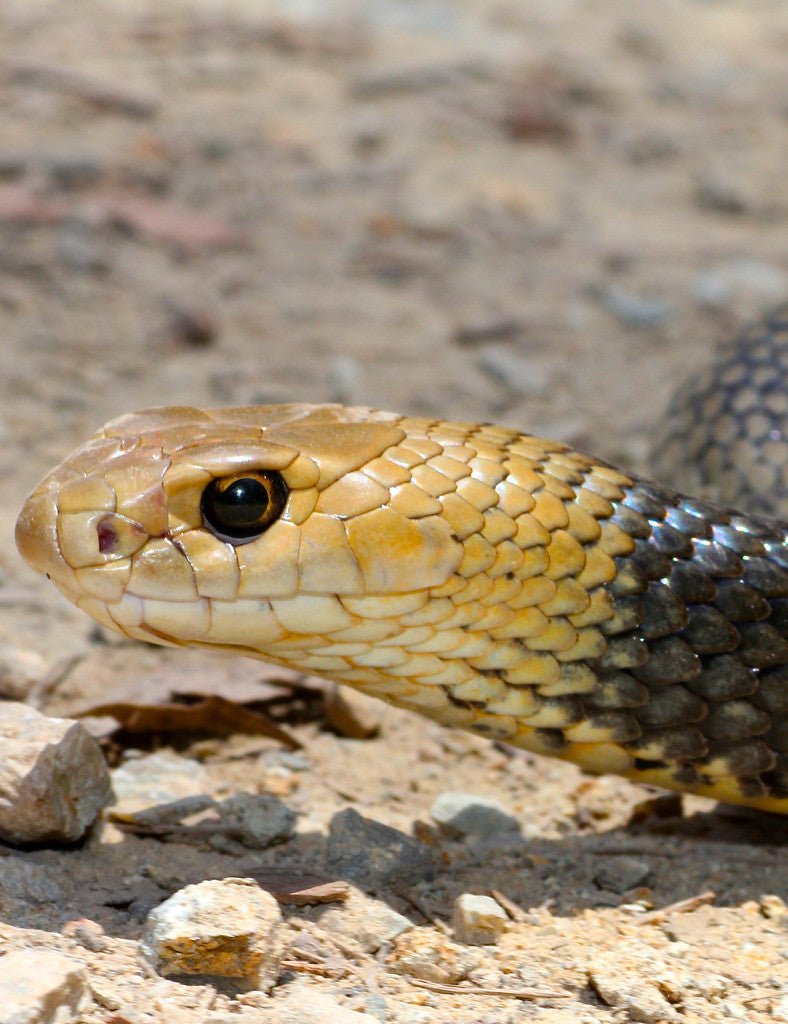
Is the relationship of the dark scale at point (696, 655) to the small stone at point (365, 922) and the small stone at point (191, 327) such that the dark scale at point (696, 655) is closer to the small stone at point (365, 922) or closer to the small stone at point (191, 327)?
the small stone at point (365, 922)

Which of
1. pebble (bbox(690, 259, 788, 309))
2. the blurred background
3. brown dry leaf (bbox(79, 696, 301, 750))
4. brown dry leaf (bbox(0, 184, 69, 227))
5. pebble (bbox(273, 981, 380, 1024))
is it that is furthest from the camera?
pebble (bbox(690, 259, 788, 309))

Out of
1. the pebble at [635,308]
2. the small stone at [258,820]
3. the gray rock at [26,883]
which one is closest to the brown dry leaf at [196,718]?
the small stone at [258,820]

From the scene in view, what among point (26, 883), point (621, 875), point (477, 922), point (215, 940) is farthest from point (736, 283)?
point (215, 940)

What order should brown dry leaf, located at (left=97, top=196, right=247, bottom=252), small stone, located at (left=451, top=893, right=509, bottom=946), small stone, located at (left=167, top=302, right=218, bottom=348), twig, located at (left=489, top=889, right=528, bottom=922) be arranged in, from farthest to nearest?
brown dry leaf, located at (left=97, top=196, right=247, bottom=252)
small stone, located at (left=167, top=302, right=218, bottom=348)
twig, located at (left=489, top=889, right=528, bottom=922)
small stone, located at (left=451, top=893, right=509, bottom=946)

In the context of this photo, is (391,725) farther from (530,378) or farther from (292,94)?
(292,94)

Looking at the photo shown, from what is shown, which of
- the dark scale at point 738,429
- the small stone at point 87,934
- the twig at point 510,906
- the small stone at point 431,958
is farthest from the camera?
the dark scale at point 738,429

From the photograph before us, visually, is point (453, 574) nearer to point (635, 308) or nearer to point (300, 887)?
point (300, 887)

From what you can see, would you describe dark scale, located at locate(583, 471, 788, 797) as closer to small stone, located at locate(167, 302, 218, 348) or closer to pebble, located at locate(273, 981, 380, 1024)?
pebble, located at locate(273, 981, 380, 1024)

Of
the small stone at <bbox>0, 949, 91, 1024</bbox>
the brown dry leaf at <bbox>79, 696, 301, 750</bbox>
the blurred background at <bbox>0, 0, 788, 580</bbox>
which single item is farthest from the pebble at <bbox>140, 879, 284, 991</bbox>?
the blurred background at <bbox>0, 0, 788, 580</bbox>
